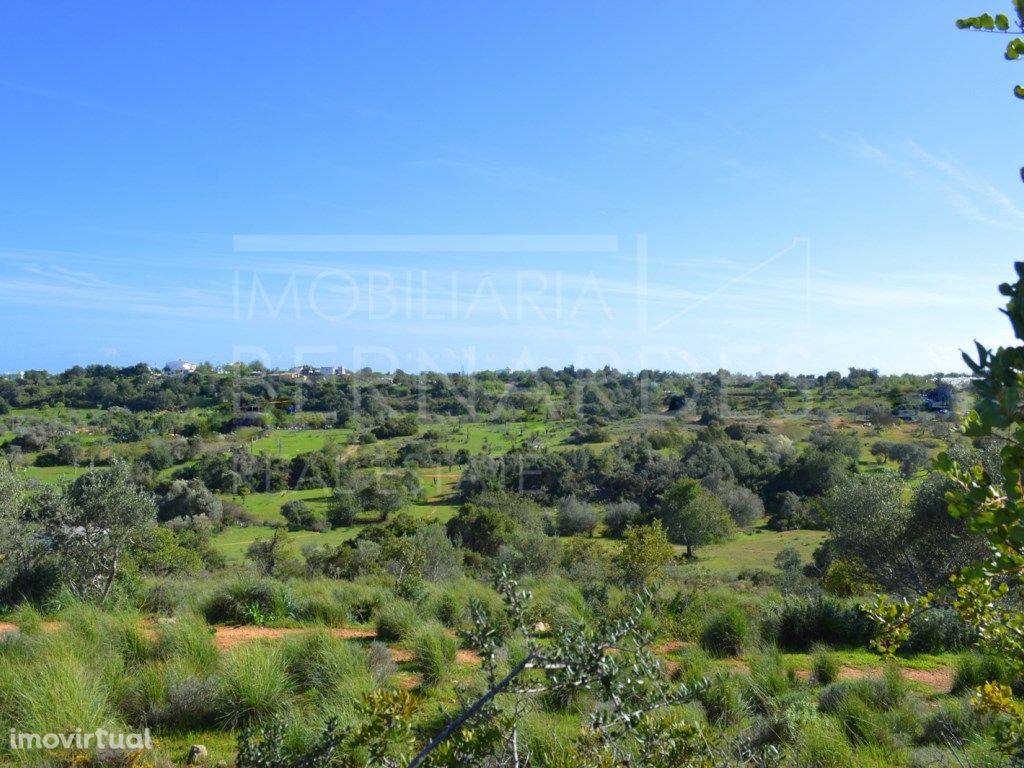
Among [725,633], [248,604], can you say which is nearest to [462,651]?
[725,633]

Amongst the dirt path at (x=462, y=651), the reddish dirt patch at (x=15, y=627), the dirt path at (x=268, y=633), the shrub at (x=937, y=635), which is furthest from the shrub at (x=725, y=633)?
the reddish dirt patch at (x=15, y=627)

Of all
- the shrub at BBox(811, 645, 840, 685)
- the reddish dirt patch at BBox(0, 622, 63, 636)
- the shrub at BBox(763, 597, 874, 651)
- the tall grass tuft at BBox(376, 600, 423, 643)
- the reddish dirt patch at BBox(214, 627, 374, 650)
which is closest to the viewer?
the shrub at BBox(811, 645, 840, 685)

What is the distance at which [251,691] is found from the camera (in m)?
5.59

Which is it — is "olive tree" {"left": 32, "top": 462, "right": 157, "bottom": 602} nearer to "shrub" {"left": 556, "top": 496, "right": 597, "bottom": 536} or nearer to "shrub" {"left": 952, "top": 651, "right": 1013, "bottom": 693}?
"shrub" {"left": 952, "top": 651, "right": 1013, "bottom": 693}

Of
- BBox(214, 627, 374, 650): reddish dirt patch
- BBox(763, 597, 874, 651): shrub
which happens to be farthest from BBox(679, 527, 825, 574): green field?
BBox(214, 627, 374, 650): reddish dirt patch

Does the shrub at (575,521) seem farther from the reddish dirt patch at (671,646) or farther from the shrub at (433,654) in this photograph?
the shrub at (433,654)

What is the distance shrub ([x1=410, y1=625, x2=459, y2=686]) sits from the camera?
6.83 m

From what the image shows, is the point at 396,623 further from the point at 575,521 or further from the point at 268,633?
the point at 575,521

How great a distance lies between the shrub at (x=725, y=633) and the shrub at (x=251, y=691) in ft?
17.1

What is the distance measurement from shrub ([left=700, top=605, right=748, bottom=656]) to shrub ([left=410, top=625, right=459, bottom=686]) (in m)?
3.28

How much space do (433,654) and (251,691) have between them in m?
1.94

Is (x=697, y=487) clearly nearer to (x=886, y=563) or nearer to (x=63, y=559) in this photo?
(x=886, y=563)

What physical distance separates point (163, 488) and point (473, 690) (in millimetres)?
42910

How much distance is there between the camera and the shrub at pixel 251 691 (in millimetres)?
5504
